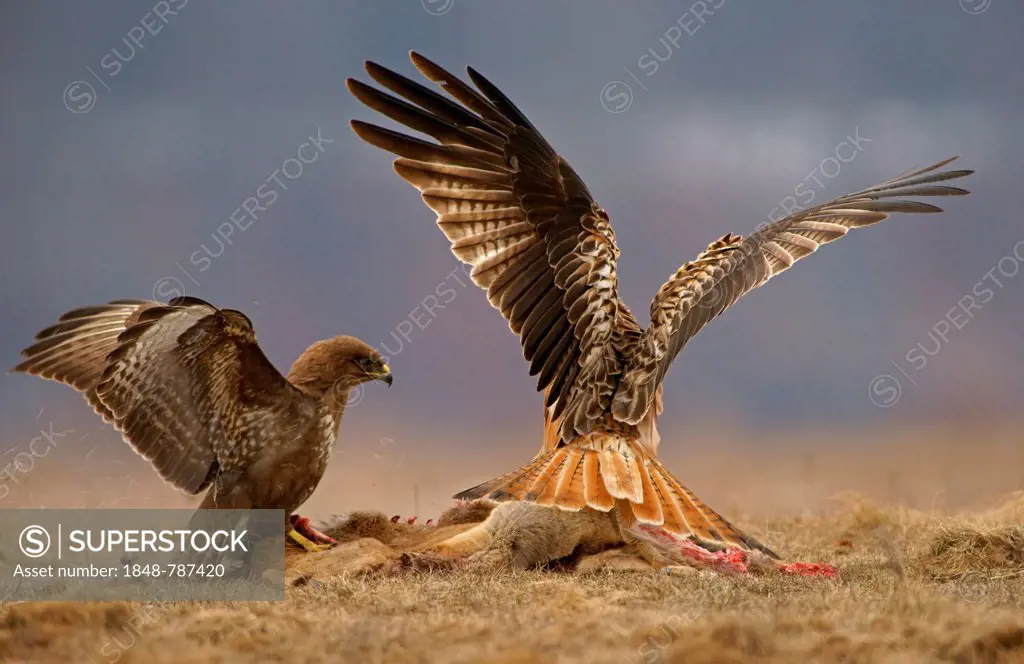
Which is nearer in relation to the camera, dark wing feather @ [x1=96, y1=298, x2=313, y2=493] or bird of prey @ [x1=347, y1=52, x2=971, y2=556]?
dark wing feather @ [x1=96, y1=298, x2=313, y2=493]

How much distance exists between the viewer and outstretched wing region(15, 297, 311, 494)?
5.45 m

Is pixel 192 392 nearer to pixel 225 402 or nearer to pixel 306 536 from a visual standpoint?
pixel 225 402

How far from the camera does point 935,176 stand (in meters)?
7.86

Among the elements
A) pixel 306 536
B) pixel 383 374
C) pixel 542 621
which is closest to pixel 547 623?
pixel 542 621

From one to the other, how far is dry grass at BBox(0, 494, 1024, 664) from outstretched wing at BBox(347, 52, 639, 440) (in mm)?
1450

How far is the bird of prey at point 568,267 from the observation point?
21.0 feet

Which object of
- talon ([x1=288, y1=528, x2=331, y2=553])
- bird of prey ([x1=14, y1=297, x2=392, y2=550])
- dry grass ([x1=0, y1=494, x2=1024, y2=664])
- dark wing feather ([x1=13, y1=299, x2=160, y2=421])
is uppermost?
dark wing feather ([x1=13, y1=299, x2=160, y2=421])

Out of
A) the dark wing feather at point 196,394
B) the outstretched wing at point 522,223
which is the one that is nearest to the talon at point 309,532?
the dark wing feather at point 196,394

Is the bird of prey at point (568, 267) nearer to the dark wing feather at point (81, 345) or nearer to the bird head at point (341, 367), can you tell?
the bird head at point (341, 367)

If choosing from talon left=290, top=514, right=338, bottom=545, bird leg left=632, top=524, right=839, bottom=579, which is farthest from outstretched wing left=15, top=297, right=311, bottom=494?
bird leg left=632, top=524, right=839, bottom=579

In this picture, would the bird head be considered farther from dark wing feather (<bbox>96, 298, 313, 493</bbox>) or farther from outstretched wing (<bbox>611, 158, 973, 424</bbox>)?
outstretched wing (<bbox>611, 158, 973, 424</bbox>)

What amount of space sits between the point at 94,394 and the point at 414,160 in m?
2.71

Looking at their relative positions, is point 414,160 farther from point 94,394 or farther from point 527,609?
point 527,609

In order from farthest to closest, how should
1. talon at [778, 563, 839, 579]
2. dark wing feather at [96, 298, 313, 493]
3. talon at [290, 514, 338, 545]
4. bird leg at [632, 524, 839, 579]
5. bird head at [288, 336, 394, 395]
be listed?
talon at [290, 514, 338, 545] → bird leg at [632, 524, 839, 579] → talon at [778, 563, 839, 579] → bird head at [288, 336, 394, 395] → dark wing feather at [96, 298, 313, 493]
